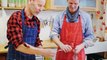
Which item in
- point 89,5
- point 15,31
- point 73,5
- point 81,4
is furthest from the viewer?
point 89,5

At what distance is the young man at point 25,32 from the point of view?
4.70ft

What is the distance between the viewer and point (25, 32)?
150 centimetres

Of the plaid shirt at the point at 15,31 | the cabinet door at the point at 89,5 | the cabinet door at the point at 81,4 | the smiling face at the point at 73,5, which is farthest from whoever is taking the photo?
the cabinet door at the point at 89,5

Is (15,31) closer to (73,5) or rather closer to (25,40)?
(25,40)

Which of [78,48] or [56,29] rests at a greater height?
[56,29]

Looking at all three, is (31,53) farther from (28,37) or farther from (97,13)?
(97,13)

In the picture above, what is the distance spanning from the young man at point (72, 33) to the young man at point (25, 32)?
163 mm

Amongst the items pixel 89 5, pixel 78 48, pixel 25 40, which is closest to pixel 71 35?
pixel 78 48

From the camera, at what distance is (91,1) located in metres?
3.17

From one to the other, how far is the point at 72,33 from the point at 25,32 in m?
0.39

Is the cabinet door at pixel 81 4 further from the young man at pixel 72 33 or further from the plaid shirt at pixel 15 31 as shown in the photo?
the plaid shirt at pixel 15 31

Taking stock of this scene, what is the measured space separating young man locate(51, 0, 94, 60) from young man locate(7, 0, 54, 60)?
0.54ft

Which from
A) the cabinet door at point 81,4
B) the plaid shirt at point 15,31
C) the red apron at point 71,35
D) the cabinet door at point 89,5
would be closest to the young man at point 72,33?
the red apron at point 71,35

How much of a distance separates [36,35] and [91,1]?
1.82 meters
